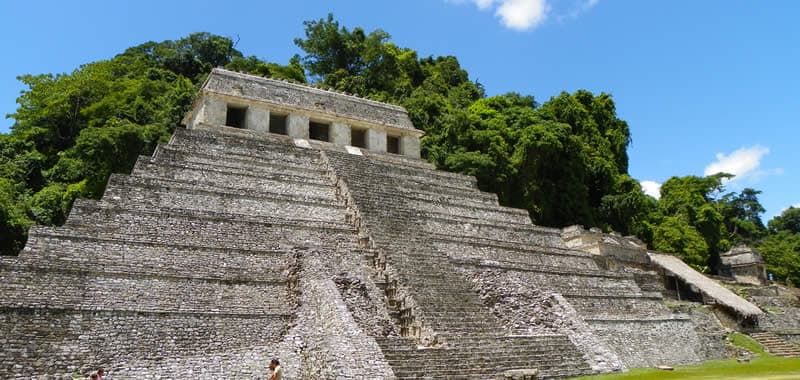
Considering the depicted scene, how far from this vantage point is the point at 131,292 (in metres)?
10.7

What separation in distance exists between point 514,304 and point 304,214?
575cm

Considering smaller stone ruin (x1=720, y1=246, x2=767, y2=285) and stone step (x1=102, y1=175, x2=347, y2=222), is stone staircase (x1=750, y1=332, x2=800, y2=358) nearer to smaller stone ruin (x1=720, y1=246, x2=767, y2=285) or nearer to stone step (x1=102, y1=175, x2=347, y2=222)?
stone step (x1=102, y1=175, x2=347, y2=222)

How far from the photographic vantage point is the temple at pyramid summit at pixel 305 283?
9742mm

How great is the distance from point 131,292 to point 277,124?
41.5 feet

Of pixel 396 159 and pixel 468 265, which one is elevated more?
pixel 396 159

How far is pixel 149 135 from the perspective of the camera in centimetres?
2644

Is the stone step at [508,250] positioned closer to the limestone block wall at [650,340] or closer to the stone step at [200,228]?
the stone step at [200,228]

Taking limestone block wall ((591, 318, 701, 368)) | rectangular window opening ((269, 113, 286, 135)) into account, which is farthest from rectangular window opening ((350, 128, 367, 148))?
limestone block wall ((591, 318, 701, 368))

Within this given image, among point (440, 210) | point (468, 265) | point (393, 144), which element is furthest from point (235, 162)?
point (393, 144)

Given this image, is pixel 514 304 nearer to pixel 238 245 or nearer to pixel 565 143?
pixel 238 245

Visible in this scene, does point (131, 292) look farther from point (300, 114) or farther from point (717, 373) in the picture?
point (300, 114)

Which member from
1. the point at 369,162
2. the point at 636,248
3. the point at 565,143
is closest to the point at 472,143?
the point at 565,143

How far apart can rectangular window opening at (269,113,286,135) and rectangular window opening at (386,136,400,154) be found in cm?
450

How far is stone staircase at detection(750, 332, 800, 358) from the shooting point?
58.6ft
